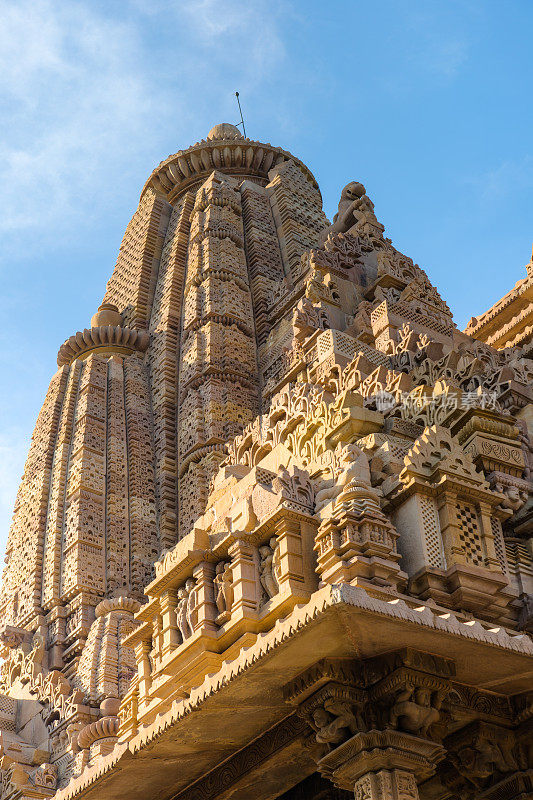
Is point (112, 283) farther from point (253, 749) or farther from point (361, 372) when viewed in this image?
point (253, 749)

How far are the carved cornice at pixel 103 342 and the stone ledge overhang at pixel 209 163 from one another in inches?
258

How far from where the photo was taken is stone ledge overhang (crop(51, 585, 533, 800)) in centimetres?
943

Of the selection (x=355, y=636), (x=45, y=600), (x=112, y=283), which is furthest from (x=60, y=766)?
(x=112, y=283)

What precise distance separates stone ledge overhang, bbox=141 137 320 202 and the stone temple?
629 centimetres

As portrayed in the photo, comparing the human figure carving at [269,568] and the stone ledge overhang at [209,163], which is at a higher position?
the stone ledge overhang at [209,163]

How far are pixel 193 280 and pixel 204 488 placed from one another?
20.6 ft

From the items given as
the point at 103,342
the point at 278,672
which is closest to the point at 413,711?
the point at 278,672

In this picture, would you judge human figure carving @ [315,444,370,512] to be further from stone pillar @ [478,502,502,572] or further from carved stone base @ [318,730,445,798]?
carved stone base @ [318,730,445,798]

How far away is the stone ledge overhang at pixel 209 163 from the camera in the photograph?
99.8 feet

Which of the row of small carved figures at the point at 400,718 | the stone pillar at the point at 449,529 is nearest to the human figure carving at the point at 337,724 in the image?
the row of small carved figures at the point at 400,718

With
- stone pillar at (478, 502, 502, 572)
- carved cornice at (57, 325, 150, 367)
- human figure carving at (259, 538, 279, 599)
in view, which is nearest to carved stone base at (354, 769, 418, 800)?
human figure carving at (259, 538, 279, 599)

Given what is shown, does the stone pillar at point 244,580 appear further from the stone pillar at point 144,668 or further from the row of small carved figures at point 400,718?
the stone pillar at point 144,668

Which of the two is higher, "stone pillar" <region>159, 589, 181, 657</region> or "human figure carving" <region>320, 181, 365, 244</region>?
"human figure carving" <region>320, 181, 365, 244</region>

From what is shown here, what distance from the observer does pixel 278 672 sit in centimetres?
1012
